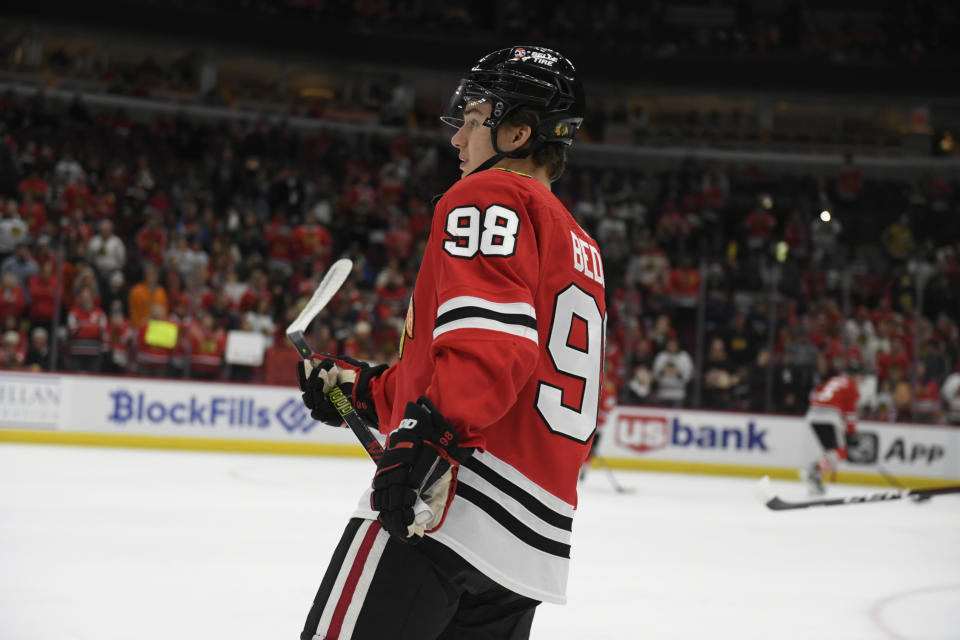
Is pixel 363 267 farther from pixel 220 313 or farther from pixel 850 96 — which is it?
pixel 850 96

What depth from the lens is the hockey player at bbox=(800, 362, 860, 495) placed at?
31.6 ft

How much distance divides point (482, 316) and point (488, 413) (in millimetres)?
134

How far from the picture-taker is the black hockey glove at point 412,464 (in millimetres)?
1366

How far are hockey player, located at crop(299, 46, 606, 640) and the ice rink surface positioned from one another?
2.06 metres

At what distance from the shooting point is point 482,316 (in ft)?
4.57

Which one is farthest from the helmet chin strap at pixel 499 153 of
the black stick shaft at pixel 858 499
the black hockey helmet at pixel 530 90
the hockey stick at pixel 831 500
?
the black stick shaft at pixel 858 499

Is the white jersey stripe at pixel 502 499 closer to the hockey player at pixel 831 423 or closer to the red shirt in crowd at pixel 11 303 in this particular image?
the hockey player at pixel 831 423

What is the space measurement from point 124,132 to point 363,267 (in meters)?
5.81

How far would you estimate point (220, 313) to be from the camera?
10.6 m

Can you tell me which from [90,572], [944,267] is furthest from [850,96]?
[90,572]

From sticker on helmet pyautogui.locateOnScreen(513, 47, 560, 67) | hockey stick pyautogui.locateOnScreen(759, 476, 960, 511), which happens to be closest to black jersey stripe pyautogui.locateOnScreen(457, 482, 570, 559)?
sticker on helmet pyautogui.locateOnScreen(513, 47, 560, 67)

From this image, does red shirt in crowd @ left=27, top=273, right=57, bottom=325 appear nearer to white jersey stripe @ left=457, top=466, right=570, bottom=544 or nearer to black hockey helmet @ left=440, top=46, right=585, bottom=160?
black hockey helmet @ left=440, top=46, right=585, bottom=160

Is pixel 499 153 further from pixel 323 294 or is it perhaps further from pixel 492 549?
pixel 492 549

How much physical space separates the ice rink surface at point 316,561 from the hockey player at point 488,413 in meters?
2.06
